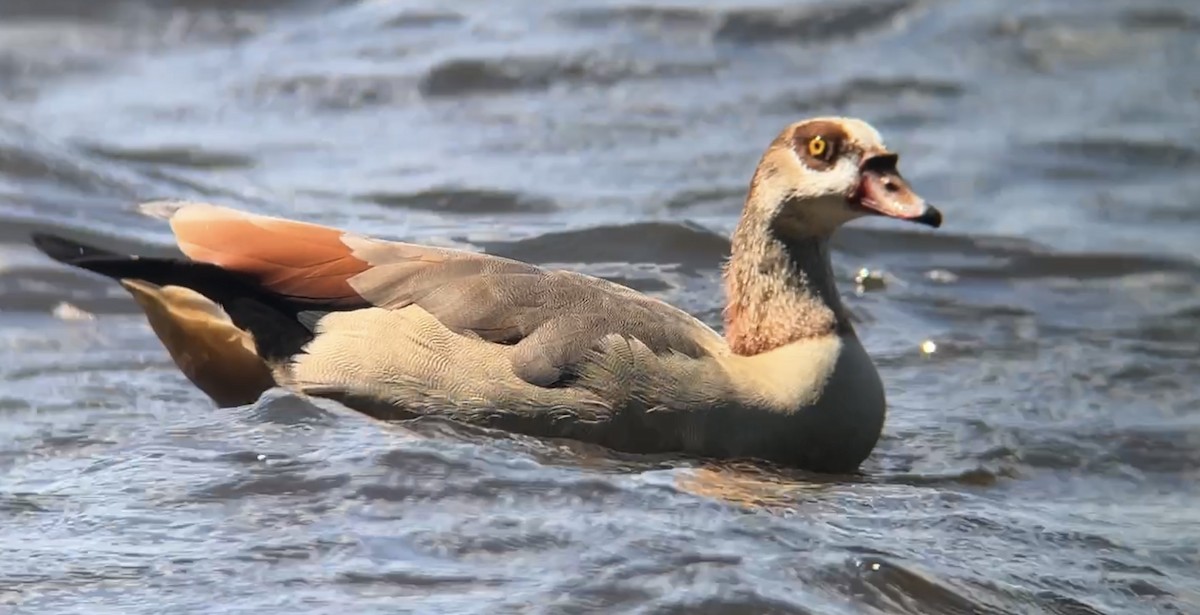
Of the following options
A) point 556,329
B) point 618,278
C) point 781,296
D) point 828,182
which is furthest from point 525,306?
point 618,278

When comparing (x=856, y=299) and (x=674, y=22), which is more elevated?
(x=674, y=22)

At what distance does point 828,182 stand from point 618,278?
3015mm

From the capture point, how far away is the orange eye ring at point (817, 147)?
7.01 metres

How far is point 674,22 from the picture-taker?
50.7ft

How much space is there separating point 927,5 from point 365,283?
9691 mm

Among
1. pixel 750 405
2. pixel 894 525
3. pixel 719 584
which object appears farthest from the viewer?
pixel 750 405

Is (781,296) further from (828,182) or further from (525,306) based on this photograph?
(525,306)

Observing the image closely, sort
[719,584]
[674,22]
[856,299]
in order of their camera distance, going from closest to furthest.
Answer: [719,584]
[856,299]
[674,22]

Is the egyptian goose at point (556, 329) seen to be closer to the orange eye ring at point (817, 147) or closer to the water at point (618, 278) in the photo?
the orange eye ring at point (817, 147)

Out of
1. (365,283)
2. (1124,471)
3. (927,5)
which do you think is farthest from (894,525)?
(927,5)

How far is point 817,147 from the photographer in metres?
7.02

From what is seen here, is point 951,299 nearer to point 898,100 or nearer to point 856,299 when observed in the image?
point 856,299

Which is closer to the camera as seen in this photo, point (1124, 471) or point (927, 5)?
point (1124, 471)

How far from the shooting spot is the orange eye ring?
701 cm
